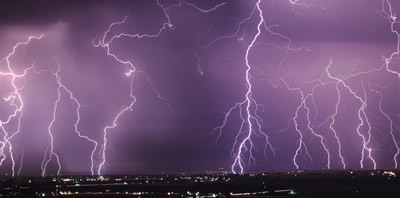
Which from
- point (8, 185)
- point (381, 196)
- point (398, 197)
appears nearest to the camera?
point (398, 197)

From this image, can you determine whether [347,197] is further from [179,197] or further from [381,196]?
[179,197]

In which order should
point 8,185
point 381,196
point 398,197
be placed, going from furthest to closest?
1. point 8,185
2. point 381,196
3. point 398,197

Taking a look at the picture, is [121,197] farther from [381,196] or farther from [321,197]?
[381,196]

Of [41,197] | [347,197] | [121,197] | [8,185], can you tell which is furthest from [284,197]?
[8,185]

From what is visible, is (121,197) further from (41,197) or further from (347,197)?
(347,197)

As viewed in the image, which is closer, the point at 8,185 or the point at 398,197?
the point at 398,197

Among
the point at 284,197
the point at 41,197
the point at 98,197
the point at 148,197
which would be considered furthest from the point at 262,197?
the point at 41,197

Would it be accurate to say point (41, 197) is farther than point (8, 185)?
No
